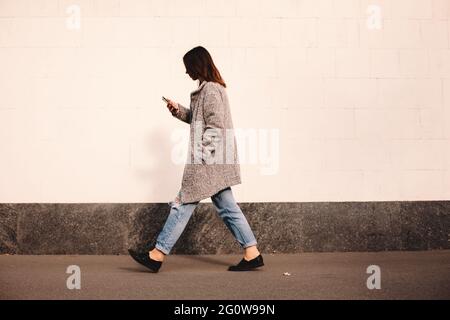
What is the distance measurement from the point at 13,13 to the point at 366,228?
4.14m

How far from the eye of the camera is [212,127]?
4.41 meters

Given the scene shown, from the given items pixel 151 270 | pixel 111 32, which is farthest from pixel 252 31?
pixel 151 270

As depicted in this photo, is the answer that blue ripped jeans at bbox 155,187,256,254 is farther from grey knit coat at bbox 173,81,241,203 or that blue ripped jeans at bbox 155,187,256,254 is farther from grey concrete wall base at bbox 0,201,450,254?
grey concrete wall base at bbox 0,201,450,254

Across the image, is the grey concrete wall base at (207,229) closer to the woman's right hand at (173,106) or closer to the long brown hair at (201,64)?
the woman's right hand at (173,106)

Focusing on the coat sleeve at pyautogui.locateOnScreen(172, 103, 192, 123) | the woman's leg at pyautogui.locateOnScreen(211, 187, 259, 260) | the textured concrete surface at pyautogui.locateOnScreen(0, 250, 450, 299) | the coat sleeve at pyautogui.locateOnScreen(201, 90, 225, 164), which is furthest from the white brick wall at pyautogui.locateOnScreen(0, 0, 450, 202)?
the coat sleeve at pyautogui.locateOnScreen(201, 90, 225, 164)

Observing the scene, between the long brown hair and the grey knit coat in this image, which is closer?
the grey knit coat

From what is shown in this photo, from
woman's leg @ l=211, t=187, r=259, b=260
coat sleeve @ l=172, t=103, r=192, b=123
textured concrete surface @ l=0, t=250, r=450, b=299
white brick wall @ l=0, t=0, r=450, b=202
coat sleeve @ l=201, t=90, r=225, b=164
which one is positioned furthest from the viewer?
white brick wall @ l=0, t=0, r=450, b=202

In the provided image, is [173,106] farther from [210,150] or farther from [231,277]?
[231,277]

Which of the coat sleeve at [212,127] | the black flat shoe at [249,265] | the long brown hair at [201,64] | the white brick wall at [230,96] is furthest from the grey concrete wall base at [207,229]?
the long brown hair at [201,64]

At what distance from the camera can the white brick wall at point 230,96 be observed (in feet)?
18.5

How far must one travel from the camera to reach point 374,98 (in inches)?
227

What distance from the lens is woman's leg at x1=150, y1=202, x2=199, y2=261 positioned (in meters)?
4.41

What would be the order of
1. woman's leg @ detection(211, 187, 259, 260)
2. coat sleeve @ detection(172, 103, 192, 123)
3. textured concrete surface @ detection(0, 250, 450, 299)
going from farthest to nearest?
→ 1. coat sleeve @ detection(172, 103, 192, 123)
2. woman's leg @ detection(211, 187, 259, 260)
3. textured concrete surface @ detection(0, 250, 450, 299)

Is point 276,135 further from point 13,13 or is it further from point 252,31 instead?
point 13,13
